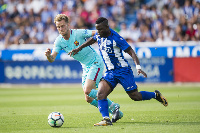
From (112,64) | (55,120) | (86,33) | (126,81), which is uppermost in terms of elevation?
(86,33)

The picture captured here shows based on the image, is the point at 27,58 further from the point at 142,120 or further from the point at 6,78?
the point at 142,120

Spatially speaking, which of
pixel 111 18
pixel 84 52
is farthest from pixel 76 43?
pixel 111 18

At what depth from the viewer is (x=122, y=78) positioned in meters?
7.91

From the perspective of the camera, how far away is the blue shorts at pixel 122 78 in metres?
7.89

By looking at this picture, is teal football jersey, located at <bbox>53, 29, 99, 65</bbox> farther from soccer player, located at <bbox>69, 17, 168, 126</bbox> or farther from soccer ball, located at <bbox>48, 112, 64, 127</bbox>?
soccer ball, located at <bbox>48, 112, 64, 127</bbox>

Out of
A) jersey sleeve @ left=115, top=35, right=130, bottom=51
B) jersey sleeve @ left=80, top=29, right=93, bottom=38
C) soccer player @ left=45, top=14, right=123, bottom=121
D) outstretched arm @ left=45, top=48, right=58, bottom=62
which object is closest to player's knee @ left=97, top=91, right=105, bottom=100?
soccer player @ left=45, top=14, right=123, bottom=121

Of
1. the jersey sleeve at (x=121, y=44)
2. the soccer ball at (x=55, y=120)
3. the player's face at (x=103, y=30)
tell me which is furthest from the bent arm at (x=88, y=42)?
the soccer ball at (x=55, y=120)

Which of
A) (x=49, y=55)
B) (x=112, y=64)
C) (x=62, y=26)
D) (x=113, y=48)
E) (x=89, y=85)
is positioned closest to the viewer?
(x=113, y=48)

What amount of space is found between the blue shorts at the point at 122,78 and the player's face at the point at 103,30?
31.0 inches

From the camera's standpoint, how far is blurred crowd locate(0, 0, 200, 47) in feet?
72.4

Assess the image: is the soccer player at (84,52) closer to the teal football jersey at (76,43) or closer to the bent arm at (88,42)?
the teal football jersey at (76,43)

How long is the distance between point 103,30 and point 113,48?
0.44 metres

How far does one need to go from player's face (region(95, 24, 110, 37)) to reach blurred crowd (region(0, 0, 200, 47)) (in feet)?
47.7

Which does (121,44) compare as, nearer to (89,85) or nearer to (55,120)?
(89,85)
